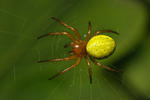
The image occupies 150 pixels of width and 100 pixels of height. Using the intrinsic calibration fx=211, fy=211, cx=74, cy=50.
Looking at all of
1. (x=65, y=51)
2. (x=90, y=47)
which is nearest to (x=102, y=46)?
(x=90, y=47)

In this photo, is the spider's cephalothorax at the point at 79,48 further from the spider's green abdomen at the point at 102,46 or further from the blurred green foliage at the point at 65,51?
the spider's green abdomen at the point at 102,46

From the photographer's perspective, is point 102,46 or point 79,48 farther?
point 79,48

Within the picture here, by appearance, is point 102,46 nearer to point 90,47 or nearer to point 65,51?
point 90,47

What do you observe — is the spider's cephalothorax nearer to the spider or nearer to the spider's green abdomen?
the spider

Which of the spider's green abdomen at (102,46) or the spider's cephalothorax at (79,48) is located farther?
the spider's cephalothorax at (79,48)

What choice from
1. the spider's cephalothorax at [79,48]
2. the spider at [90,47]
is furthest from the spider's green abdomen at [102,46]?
the spider's cephalothorax at [79,48]

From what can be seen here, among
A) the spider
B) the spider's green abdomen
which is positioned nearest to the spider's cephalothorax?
the spider
